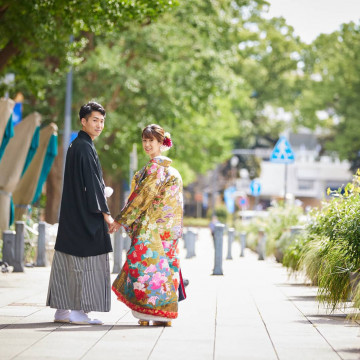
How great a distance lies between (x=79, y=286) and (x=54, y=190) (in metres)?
23.0

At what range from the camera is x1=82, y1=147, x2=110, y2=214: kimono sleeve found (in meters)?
9.27

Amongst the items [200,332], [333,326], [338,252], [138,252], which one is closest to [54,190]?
[338,252]

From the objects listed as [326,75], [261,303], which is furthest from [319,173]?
[261,303]

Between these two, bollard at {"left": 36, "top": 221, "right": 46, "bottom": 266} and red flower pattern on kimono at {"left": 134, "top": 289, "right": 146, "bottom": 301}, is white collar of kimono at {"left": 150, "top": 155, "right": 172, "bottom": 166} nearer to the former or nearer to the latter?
red flower pattern on kimono at {"left": 134, "top": 289, "right": 146, "bottom": 301}

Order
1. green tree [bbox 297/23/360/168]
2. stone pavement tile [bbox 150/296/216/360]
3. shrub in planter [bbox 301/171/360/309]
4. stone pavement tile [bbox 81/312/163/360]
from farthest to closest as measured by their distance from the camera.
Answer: green tree [bbox 297/23/360/168] → shrub in planter [bbox 301/171/360/309] → stone pavement tile [bbox 150/296/216/360] → stone pavement tile [bbox 81/312/163/360]

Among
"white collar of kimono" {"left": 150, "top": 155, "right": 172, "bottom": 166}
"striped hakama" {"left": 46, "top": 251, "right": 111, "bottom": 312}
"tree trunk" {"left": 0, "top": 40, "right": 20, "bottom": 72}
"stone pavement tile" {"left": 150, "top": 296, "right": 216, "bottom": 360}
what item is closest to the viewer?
"stone pavement tile" {"left": 150, "top": 296, "right": 216, "bottom": 360}

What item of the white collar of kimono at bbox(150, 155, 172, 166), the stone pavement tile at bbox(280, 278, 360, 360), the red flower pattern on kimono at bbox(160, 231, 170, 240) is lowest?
the stone pavement tile at bbox(280, 278, 360, 360)

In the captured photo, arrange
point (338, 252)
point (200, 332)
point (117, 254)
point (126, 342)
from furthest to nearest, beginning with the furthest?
1. point (117, 254)
2. point (338, 252)
3. point (200, 332)
4. point (126, 342)

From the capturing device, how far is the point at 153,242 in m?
9.37

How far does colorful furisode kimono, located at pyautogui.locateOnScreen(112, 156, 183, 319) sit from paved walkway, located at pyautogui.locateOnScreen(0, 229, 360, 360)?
27 cm


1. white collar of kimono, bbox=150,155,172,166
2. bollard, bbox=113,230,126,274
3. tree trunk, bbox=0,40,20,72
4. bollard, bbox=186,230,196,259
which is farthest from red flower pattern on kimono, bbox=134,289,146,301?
bollard, bbox=186,230,196,259

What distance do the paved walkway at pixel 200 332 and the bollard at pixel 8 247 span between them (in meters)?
3.26

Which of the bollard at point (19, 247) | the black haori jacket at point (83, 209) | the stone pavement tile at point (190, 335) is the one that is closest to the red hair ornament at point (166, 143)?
the black haori jacket at point (83, 209)

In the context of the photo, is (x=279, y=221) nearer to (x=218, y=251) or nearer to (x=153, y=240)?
(x=218, y=251)
